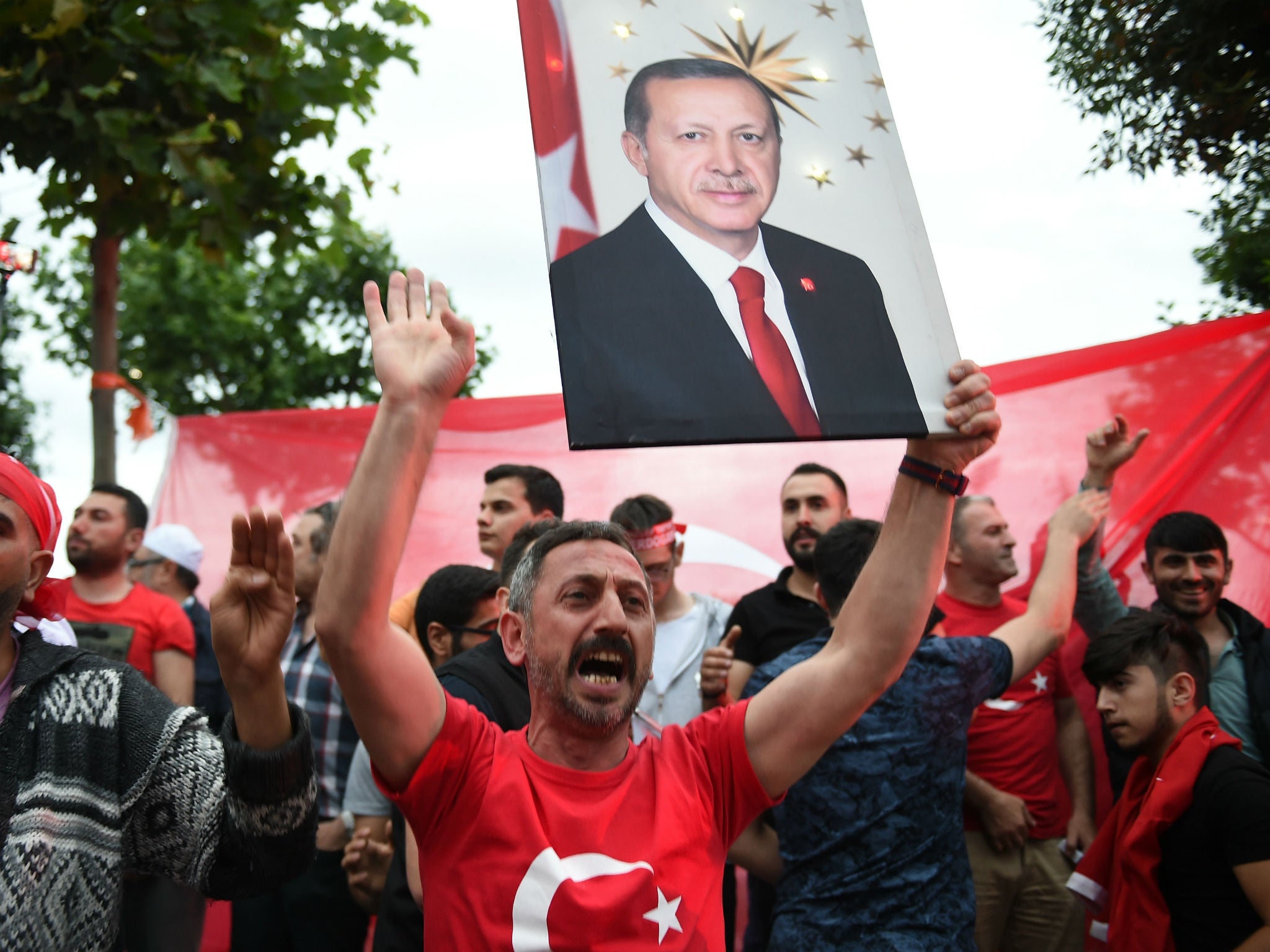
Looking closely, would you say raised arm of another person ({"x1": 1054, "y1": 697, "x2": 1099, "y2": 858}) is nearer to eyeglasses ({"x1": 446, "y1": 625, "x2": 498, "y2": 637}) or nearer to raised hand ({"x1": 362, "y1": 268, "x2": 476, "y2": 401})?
eyeglasses ({"x1": 446, "y1": 625, "x2": 498, "y2": 637})

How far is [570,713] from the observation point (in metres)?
2.20

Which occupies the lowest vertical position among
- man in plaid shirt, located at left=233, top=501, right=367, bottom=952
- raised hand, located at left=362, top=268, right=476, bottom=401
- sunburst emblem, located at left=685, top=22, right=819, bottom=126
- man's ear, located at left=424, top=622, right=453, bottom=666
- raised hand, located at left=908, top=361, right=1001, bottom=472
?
man in plaid shirt, located at left=233, top=501, right=367, bottom=952

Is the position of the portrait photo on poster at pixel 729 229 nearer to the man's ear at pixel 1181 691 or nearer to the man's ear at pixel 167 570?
the man's ear at pixel 1181 691

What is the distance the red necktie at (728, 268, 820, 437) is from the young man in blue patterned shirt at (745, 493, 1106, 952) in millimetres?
1366

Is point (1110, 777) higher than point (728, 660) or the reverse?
the reverse

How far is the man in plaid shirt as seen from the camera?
13.8ft

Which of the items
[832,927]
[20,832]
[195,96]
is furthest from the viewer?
[195,96]

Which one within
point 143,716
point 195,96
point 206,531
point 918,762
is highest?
point 195,96

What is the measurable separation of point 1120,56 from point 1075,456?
191 cm

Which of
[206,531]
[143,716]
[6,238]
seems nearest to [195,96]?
[6,238]

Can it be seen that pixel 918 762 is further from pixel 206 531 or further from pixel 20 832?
pixel 206 531

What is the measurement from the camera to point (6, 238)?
5.38m

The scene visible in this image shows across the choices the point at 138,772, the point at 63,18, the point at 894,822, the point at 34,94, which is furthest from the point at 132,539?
the point at 894,822

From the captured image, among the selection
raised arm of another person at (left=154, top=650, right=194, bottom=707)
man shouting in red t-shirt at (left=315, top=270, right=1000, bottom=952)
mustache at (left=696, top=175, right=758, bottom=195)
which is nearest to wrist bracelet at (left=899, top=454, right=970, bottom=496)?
man shouting in red t-shirt at (left=315, top=270, right=1000, bottom=952)
